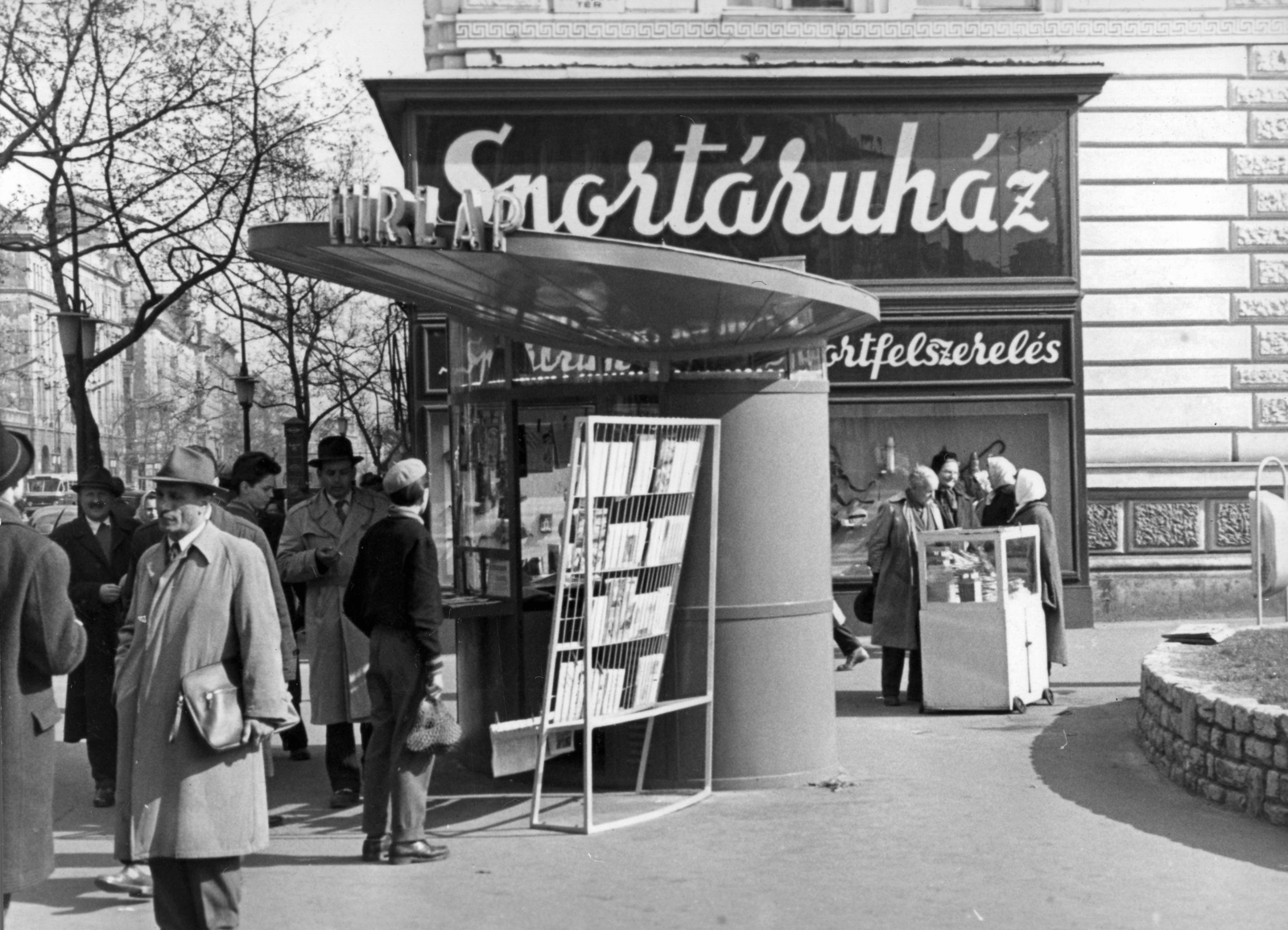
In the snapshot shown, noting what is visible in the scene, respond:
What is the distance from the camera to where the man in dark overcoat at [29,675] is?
5238 mm

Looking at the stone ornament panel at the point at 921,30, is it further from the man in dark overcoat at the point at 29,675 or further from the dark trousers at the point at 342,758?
the man in dark overcoat at the point at 29,675

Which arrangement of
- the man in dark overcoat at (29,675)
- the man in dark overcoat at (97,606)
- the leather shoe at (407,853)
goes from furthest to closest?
1. the man in dark overcoat at (97,606)
2. the leather shoe at (407,853)
3. the man in dark overcoat at (29,675)

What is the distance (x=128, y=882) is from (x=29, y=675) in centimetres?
173

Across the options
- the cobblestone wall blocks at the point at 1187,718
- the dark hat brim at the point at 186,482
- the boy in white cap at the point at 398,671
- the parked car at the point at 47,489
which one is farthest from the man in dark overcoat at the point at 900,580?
the parked car at the point at 47,489

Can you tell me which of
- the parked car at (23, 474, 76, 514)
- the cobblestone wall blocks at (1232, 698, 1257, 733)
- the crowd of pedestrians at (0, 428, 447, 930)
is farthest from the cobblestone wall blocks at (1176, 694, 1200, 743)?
the parked car at (23, 474, 76, 514)

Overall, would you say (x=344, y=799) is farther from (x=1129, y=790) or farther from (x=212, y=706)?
(x=1129, y=790)

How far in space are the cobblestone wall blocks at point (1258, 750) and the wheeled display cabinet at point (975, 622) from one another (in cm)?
329

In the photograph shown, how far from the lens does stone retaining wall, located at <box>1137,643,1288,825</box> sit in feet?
24.7

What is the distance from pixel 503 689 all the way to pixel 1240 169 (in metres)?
11.6

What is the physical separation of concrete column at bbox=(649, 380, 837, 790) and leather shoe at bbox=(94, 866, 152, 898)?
8.93ft

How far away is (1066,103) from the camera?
16734 mm

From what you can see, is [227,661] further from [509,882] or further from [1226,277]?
[1226,277]

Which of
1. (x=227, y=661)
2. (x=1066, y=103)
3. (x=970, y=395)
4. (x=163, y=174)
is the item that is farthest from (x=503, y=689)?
(x=163, y=174)

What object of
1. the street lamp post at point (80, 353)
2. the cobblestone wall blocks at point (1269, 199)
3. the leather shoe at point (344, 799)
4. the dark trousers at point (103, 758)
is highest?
the cobblestone wall blocks at point (1269, 199)
